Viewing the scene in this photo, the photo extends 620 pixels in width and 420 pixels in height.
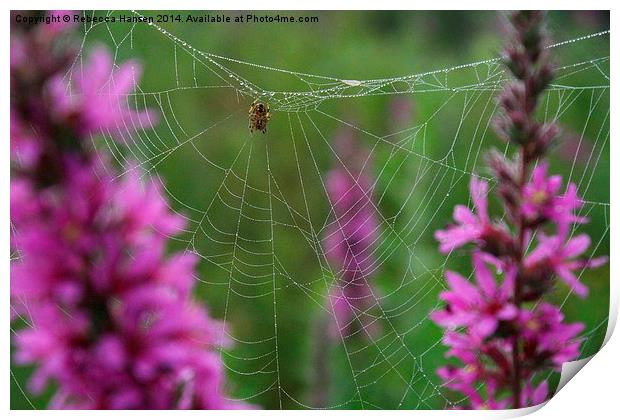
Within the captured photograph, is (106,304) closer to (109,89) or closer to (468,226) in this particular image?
(109,89)

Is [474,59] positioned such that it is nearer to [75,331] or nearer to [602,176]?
[602,176]

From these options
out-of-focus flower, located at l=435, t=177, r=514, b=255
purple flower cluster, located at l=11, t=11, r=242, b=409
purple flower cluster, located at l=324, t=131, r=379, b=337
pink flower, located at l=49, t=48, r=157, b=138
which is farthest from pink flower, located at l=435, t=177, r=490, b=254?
pink flower, located at l=49, t=48, r=157, b=138

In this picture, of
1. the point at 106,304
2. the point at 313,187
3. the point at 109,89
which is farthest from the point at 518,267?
the point at 109,89

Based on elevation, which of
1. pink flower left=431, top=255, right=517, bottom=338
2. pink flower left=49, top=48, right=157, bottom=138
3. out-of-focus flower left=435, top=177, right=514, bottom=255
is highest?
pink flower left=49, top=48, right=157, bottom=138

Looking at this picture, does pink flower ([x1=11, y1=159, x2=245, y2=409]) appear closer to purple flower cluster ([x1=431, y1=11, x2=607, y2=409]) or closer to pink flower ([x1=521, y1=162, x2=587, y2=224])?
purple flower cluster ([x1=431, y1=11, x2=607, y2=409])

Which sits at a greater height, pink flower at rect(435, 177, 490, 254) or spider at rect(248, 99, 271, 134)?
spider at rect(248, 99, 271, 134)

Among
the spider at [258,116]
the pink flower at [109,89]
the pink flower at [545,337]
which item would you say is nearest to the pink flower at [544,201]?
the pink flower at [545,337]
